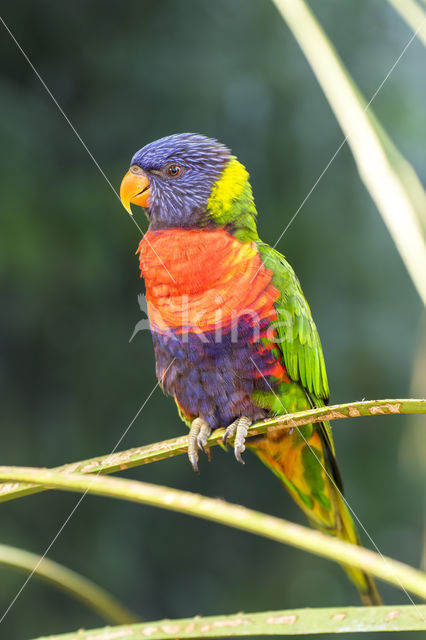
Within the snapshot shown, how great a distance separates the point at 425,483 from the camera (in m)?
2.10

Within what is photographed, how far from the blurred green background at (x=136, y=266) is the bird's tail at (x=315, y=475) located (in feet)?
1.90

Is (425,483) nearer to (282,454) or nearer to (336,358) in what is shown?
(336,358)

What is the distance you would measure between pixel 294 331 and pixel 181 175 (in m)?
0.31

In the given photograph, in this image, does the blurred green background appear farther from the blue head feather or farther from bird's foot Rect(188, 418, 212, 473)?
bird's foot Rect(188, 418, 212, 473)

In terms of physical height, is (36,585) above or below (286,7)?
below

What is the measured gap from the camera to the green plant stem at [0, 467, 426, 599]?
24cm

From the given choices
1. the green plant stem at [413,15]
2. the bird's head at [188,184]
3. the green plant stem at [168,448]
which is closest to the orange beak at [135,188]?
the bird's head at [188,184]

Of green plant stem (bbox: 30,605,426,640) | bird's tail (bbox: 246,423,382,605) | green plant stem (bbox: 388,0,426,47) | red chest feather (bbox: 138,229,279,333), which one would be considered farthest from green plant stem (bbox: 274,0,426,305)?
bird's tail (bbox: 246,423,382,605)

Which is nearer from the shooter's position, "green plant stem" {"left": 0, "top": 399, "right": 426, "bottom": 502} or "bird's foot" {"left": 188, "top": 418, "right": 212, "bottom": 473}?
"green plant stem" {"left": 0, "top": 399, "right": 426, "bottom": 502}

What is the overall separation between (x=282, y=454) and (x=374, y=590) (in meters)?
0.31

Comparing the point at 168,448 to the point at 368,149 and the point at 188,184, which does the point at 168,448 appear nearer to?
the point at 368,149

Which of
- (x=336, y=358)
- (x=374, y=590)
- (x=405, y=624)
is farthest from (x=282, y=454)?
(x=336, y=358)

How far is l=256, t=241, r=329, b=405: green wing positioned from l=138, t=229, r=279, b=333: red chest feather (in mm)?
23

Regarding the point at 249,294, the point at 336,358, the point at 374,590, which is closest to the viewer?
the point at 249,294
